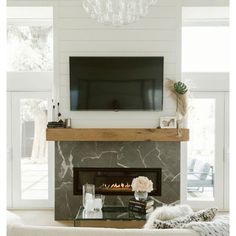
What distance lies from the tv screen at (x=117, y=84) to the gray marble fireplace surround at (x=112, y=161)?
605 millimetres

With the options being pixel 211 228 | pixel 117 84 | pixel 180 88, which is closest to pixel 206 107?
pixel 180 88

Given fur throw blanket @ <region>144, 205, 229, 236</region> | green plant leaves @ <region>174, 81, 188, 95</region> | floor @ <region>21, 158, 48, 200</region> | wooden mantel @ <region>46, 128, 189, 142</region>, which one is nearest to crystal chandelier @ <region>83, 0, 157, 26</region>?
fur throw blanket @ <region>144, 205, 229, 236</region>

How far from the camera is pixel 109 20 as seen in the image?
2.93m

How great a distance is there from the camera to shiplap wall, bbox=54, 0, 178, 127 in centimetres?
510

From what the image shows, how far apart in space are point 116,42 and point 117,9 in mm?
2268

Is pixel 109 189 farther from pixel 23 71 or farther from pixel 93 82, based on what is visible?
pixel 23 71

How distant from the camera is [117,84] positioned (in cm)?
505

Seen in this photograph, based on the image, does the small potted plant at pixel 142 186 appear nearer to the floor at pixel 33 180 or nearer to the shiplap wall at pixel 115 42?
the shiplap wall at pixel 115 42

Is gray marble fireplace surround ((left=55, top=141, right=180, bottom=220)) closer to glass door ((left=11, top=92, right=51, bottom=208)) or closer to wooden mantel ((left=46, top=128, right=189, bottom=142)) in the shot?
wooden mantel ((left=46, top=128, right=189, bottom=142))

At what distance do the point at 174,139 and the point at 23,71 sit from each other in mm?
2860

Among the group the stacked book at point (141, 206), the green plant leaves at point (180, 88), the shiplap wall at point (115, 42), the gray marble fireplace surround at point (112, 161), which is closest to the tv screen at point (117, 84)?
the shiplap wall at point (115, 42)

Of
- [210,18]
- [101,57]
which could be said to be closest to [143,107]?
[101,57]

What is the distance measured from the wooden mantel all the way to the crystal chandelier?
2234mm

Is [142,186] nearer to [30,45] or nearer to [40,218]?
[40,218]
